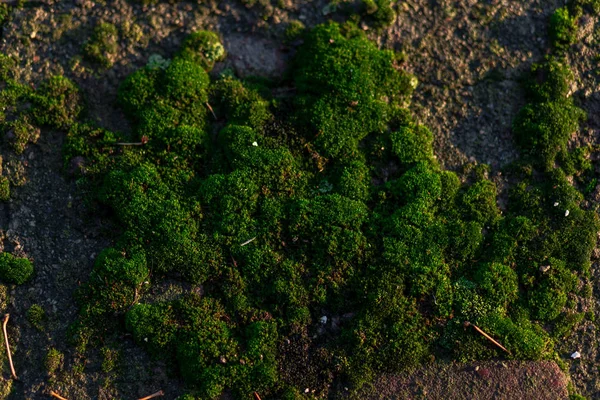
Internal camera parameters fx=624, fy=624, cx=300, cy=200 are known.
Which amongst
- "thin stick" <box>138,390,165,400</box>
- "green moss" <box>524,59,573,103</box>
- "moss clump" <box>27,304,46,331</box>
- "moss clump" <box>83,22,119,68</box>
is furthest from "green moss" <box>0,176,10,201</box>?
"green moss" <box>524,59,573,103</box>

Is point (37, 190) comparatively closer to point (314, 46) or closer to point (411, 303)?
point (314, 46)

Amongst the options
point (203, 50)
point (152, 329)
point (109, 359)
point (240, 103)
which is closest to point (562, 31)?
point (240, 103)

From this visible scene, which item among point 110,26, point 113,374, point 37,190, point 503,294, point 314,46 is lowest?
point 113,374

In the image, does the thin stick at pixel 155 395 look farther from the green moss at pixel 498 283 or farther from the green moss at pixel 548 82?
the green moss at pixel 548 82

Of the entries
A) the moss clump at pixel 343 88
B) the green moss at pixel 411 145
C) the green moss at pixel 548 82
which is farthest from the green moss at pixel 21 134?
the green moss at pixel 548 82

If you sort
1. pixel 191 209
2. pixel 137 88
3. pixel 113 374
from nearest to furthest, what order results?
1. pixel 113 374
2. pixel 191 209
3. pixel 137 88

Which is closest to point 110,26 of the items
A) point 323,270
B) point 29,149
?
point 29,149

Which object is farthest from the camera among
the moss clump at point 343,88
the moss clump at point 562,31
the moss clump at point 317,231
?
the moss clump at point 562,31
